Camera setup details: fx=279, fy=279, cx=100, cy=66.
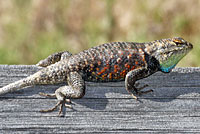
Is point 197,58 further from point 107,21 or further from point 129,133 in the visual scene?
point 129,133

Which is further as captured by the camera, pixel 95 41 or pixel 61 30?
pixel 61 30

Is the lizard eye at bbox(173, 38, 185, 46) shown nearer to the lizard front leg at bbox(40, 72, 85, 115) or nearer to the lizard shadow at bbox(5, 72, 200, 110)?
the lizard shadow at bbox(5, 72, 200, 110)

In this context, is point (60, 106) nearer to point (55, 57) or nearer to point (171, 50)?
point (55, 57)

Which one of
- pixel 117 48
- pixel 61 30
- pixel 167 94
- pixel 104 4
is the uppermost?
pixel 104 4

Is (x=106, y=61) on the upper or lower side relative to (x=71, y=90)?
upper

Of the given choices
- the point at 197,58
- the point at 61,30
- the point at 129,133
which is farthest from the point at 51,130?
the point at 61,30

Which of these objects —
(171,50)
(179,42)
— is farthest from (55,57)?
(179,42)

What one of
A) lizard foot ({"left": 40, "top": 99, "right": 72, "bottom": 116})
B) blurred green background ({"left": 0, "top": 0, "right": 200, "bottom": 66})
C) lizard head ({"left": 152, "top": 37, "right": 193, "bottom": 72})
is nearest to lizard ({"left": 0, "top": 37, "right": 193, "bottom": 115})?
lizard head ({"left": 152, "top": 37, "right": 193, "bottom": 72})
